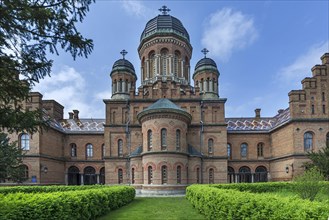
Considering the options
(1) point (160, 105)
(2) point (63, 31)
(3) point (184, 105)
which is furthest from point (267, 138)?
(2) point (63, 31)

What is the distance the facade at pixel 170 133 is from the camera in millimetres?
29656

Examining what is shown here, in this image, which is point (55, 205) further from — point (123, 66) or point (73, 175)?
point (73, 175)

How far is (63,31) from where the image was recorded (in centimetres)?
818

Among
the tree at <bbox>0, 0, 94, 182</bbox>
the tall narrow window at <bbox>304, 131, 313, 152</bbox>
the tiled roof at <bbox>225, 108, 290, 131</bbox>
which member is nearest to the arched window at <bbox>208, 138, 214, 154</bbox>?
the tiled roof at <bbox>225, 108, 290, 131</bbox>

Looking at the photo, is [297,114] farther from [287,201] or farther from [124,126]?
[287,201]

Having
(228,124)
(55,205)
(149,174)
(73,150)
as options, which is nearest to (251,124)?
(228,124)

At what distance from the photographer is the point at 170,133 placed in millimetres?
29094

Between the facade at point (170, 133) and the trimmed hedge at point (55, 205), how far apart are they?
43.8 feet

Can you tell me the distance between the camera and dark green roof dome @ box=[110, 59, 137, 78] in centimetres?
4153

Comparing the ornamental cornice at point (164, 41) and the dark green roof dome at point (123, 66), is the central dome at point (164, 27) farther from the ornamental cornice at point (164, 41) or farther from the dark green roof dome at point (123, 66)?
the dark green roof dome at point (123, 66)

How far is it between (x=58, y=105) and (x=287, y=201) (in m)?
41.6

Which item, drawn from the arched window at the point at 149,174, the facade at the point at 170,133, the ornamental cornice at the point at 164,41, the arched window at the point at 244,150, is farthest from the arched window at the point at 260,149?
the arched window at the point at 149,174

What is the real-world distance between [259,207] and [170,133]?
20.7 m

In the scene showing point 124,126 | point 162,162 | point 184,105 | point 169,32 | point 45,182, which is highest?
point 169,32
